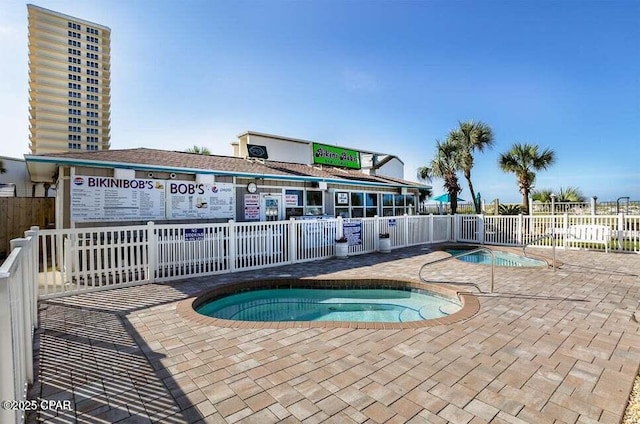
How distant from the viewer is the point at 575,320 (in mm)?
4363

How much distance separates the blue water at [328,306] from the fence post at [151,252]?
5.74 ft

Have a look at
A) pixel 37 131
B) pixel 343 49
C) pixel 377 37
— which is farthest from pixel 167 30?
pixel 37 131

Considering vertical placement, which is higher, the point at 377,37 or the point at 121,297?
the point at 377,37

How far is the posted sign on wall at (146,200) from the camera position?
7.46m

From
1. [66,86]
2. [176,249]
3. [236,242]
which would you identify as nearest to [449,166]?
[236,242]

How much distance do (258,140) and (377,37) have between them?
24.6ft

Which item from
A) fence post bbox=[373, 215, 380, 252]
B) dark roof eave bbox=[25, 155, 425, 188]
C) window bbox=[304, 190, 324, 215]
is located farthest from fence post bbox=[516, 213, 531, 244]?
window bbox=[304, 190, 324, 215]

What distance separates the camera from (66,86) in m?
66.6

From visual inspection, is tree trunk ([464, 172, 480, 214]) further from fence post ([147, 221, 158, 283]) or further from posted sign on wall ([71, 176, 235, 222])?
fence post ([147, 221, 158, 283])

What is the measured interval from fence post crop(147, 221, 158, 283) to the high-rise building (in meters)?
70.8

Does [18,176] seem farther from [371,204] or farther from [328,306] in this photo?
→ [328,306]

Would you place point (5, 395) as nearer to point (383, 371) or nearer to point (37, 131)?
point (383, 371)

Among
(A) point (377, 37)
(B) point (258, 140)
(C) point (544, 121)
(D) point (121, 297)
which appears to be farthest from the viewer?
(C) point (544, 121)

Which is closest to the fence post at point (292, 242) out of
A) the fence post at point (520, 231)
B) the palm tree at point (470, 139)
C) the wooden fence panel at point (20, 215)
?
the wooden fence panel at point (20, 215)
